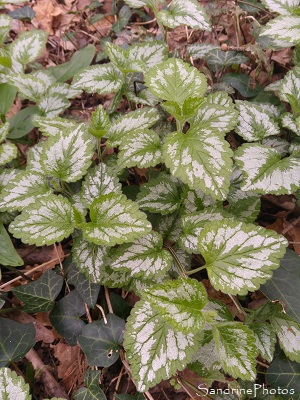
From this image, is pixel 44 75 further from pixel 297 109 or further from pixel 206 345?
pixel 206 345

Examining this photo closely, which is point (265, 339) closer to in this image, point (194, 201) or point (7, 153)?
point (194, 201)

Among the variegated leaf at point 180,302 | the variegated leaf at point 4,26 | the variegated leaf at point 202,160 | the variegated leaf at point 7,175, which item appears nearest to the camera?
the variegated leaf at point 180,302

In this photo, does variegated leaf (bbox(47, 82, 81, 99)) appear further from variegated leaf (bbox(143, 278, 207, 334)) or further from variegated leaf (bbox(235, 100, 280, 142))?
variegated leaf (bbox(143, 278, 207, 334))

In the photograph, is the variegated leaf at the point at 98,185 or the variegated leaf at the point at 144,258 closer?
the variegated leaf at the point at 144,258

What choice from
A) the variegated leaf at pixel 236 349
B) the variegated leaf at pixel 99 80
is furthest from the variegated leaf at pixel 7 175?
the variegated leaf at pixel 236 349

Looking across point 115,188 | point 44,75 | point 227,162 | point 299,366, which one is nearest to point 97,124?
point 115,188

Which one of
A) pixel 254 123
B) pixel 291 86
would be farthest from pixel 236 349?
pixel 291 86

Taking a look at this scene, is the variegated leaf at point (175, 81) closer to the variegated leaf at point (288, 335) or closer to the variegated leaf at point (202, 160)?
the variegated leaf at point (202, 160)
